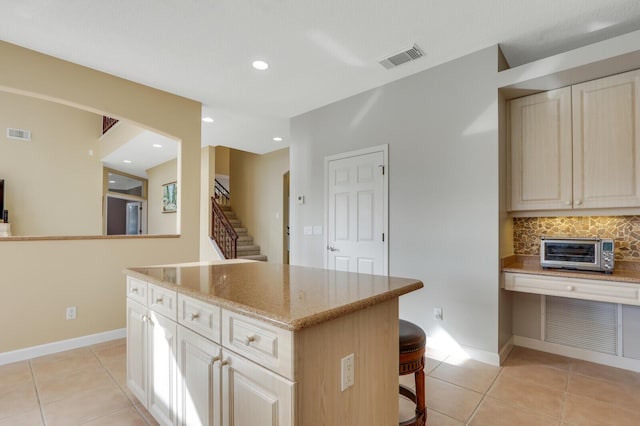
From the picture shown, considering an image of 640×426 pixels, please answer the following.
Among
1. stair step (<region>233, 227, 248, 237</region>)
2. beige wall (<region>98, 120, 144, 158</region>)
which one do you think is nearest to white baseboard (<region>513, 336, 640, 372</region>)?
stair step (<region>233, 227, 248, 237</region>)

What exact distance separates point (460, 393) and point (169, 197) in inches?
305

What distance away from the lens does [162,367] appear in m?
1.76

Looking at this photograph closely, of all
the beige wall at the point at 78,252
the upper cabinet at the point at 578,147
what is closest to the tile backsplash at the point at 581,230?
the upper cabinet at the point at 578,147

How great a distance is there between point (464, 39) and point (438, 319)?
101 inches

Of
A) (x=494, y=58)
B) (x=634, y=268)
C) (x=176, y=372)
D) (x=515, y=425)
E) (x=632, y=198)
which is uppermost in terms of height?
(x=494, y=58)

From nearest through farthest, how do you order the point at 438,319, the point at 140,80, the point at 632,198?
the point at 632,198 < the point at 438,319 < the point at 140,80

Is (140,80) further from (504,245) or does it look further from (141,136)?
(504,245)

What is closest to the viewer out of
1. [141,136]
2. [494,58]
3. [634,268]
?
[634,268]

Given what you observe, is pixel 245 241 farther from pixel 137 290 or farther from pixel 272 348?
pixel 272 348

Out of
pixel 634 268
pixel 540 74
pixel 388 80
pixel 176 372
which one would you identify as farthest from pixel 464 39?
pixel 176 372

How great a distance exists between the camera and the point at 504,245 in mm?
2945

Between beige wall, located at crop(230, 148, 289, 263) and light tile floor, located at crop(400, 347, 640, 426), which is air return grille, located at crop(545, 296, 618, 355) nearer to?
light tile floor, located at crop(400, 347, 640, 426)

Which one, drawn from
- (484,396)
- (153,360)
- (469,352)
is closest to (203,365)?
(153,360)

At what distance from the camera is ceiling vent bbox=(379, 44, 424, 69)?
114 inches
